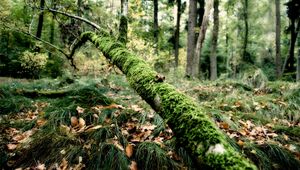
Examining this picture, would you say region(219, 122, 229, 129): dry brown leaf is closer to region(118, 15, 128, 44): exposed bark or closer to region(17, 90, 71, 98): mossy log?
region(118, 15, 128, 44): exposed bark

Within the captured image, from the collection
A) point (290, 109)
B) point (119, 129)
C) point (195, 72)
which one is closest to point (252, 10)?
point (195, 72)

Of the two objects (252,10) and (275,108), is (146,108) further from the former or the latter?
(252,10)

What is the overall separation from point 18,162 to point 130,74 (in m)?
1.88

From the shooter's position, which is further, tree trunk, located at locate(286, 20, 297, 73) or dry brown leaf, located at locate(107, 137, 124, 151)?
tree trunk, located at locate(286, 20, 297, 73)

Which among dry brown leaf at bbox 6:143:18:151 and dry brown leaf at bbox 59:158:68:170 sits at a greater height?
dry brown leaf at bbox 6:143:18:151

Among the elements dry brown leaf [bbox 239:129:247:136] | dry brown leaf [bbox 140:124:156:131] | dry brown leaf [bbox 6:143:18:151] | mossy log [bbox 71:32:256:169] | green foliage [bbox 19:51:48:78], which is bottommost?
dry brown leaf [bbox 6:143:18:151]

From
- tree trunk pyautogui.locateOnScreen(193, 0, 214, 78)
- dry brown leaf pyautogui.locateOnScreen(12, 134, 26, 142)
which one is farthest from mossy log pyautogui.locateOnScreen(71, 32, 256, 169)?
tree trunk pyautogui.locateOnScreen(193, 0, 214, 78)

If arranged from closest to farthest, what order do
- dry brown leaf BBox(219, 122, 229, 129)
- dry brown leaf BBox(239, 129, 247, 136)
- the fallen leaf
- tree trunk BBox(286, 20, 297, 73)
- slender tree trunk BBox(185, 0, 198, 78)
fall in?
1. the fallen leaf
2. dry brown leaf BBox(239, 129, 247, 136)
3. dry brown leaf BBox(219, 122, 229, 129)
4. slender tree trunk BBox(185, 0, 198, 78)
5. tree trunk BBox(286, 20, 297, 73)

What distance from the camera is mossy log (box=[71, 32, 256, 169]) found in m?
1.70

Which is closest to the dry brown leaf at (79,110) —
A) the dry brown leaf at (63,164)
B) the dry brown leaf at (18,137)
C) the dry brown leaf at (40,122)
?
the dry brown leaf at (40,122)

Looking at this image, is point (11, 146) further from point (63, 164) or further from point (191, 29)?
point (191, 29)

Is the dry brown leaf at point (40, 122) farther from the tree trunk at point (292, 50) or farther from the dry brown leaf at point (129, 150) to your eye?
the tree trunk at point (292, 50)

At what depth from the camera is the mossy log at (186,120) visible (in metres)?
1.70

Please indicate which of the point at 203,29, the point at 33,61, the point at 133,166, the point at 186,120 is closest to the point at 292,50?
the point at 203,29
